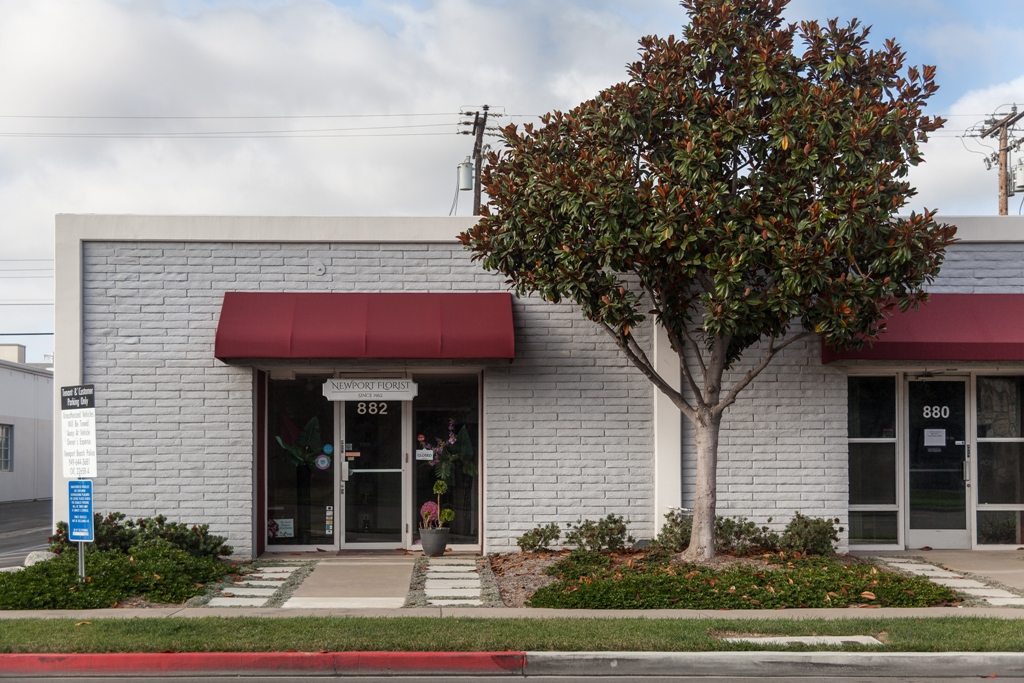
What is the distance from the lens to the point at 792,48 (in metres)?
11.9

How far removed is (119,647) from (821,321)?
7.61 m

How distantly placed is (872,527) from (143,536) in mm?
9870

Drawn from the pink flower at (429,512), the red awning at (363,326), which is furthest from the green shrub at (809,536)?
the pink flower at (429,512)

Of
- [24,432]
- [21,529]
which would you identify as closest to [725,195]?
[21,529]

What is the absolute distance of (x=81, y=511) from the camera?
11109mm

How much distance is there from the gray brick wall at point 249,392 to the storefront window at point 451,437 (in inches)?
22.5

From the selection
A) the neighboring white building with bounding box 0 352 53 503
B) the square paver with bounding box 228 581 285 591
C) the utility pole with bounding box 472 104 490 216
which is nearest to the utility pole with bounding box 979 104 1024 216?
the utility pole with bounding box 472 104 490 216

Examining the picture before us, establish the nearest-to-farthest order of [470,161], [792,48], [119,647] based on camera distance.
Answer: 1. [119,647]
2. [792,48]
3. [470,161]

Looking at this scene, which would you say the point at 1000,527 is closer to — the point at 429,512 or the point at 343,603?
the point at 429,512

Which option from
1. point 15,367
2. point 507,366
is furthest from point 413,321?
point 15,367

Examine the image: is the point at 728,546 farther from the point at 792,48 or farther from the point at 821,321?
the point at 792,48

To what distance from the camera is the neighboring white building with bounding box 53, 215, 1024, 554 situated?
43.3ft

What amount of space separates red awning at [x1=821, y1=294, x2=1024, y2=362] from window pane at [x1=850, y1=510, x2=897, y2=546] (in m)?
2.51

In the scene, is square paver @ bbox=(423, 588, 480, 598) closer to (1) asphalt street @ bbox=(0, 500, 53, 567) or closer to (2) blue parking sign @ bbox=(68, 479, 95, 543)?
(2) blue parking sign @ bbox=(68, 479, 95, 543)
